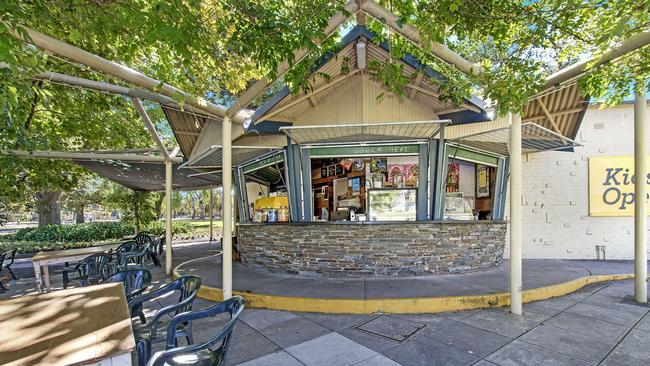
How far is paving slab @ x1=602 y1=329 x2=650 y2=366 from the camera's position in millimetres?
3504

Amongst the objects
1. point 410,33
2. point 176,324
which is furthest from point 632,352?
point 176,324

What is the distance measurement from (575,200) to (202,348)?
1072cm

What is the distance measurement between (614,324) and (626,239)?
645cm

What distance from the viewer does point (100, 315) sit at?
2.71m

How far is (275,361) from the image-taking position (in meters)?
3.65

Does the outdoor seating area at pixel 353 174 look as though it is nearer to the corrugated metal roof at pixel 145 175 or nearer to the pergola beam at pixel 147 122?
the pergola beam at pixel 147 122

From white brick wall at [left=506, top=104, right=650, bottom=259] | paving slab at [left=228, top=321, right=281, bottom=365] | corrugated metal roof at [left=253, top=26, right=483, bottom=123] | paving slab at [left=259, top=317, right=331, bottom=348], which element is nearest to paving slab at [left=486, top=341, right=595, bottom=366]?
paving slab at [left=259, top=317, right=331, bottom=348]

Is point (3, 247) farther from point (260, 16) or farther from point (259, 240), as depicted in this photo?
point (260, 16)

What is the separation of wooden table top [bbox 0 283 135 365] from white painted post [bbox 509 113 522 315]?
16.5 ft

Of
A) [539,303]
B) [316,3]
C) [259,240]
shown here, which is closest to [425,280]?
[539,303]

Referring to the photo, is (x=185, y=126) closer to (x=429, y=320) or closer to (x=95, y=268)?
(x=95, y=268)

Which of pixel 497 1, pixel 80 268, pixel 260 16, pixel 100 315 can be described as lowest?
pixel 80 268

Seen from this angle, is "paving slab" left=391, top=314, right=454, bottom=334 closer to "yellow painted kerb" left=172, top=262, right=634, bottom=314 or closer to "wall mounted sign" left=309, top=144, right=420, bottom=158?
"yellow painted kerb" left=172, top=262, right=634, bottom=314

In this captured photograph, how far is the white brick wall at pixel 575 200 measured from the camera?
30.4 ft
